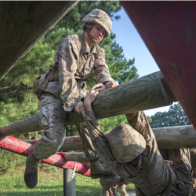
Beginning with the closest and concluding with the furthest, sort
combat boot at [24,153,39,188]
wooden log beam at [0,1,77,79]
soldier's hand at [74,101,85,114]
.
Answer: wooden log beam at [0,1,77,79] → soldier's hand at [74,101,85,114] → combat boot at [24,153,39,188]

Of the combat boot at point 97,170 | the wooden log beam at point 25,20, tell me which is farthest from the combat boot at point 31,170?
the wooden log beam at point 25,20

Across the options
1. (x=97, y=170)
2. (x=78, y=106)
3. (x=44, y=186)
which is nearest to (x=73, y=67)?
(x=78, y=106)

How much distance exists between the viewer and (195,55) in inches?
17.6

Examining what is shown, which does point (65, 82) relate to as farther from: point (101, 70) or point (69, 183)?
point (69, 183)

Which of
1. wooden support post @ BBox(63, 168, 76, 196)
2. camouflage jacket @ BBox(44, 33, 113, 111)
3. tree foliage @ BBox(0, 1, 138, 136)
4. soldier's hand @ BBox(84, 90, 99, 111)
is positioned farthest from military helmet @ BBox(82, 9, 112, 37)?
tree foliage @ BBox(0, 1, 138, 136)

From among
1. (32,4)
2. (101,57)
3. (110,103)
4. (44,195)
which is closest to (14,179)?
(44,195)

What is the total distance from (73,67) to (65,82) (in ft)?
0.65

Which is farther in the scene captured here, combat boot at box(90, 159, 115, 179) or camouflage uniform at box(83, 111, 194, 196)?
combat boot at box(90, 159, 115, 179)

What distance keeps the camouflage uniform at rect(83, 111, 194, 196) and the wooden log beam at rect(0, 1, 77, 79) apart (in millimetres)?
1033

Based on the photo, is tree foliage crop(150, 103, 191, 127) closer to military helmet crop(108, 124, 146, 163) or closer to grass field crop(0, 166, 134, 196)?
grass field crop(0, 166, 134, 196)

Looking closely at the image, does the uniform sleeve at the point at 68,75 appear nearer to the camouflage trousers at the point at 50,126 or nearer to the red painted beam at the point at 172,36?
the camouflage trousers at the point at 50,126

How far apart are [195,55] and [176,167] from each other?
2168 millimetres

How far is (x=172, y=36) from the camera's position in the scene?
455 mm

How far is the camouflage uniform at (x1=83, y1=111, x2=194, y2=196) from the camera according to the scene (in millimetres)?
1853
